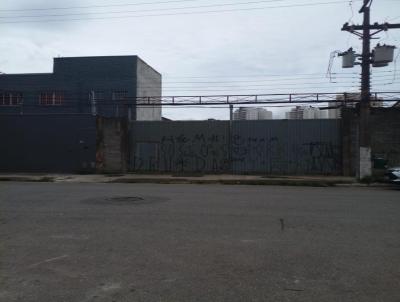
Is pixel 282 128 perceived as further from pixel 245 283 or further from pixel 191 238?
pixel 245 283

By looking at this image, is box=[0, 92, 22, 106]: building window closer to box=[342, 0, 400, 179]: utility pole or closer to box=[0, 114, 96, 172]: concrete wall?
box=[0, 114, 96, 172]: concrete wall

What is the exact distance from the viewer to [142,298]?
538 centimetres

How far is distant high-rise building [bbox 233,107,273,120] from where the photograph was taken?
1268 inches

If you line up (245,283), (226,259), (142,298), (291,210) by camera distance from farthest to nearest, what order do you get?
(291,210)
(226,259)
(245,283)
(142,298)

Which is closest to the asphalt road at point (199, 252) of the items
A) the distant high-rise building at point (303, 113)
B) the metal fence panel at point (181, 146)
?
the metal fence panel at point (181, 146)

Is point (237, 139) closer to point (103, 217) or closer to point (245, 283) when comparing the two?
point (103, 217)

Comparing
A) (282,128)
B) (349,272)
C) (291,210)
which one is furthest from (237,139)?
(349,272)

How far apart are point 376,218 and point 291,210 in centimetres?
212

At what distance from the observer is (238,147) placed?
94.6 feet

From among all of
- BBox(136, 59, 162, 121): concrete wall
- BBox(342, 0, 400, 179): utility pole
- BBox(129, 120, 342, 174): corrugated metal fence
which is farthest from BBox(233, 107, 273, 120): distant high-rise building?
BBox(136, 59, 162, 121): concrete wall

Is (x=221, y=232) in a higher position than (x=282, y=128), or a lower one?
lower

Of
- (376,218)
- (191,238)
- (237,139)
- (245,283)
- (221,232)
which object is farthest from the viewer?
(237,139)

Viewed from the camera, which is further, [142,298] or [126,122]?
[126,122]

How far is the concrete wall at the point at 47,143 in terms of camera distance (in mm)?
30094
